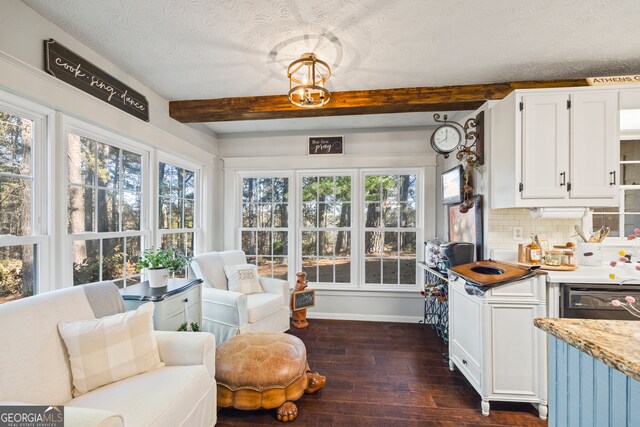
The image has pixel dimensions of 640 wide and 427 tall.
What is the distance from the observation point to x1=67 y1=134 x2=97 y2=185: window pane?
203 centimetres

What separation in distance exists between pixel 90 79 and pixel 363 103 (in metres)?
2.15

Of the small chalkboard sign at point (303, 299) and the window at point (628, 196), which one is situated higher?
the window at point (628, 196)

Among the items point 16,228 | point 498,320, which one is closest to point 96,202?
point 16,228

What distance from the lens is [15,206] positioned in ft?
5.49

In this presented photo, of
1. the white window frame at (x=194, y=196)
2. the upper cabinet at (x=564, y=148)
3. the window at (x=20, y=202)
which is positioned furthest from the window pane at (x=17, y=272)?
the upper cabinet at (x=564, y=148)

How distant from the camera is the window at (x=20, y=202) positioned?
5.34ft

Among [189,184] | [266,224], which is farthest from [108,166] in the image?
[266,224]

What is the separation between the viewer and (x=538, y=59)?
2133mm

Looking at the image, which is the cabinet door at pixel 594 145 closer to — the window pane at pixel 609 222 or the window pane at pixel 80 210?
the window pane at pixel 609 222

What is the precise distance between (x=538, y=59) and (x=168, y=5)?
8.46ft

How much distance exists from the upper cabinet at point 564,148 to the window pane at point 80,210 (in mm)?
3311

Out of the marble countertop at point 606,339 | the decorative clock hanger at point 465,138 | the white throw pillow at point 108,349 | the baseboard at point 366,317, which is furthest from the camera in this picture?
the baseboard at point 366,317

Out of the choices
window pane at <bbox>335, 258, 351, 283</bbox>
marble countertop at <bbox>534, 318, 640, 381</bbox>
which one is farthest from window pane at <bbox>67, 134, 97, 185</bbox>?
marble countertop at <bbox>534, 318, 640, 381</bbox>

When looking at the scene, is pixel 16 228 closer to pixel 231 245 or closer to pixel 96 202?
pixel 96 202
